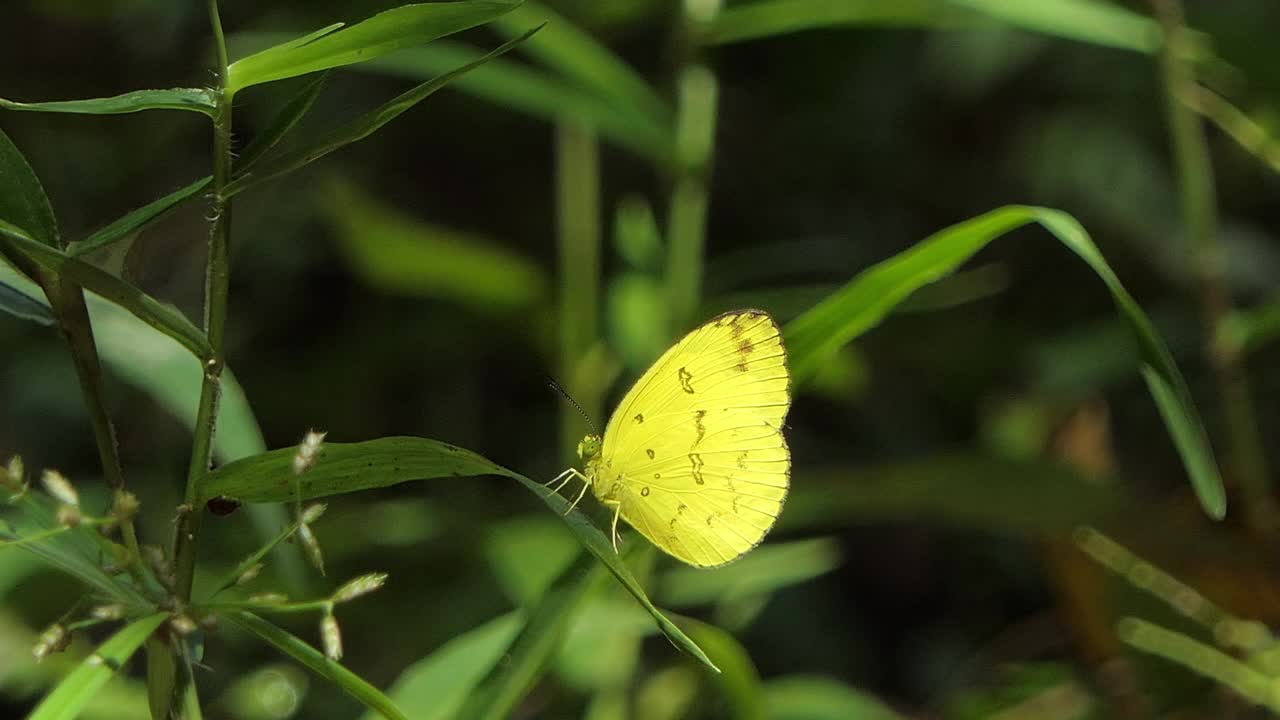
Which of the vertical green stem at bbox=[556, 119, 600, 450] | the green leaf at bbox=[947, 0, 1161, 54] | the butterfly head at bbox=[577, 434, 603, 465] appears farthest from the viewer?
the vertical green stem at bbox=[556, 119, 600, 450]

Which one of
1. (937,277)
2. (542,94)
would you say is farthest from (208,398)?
(542,94)

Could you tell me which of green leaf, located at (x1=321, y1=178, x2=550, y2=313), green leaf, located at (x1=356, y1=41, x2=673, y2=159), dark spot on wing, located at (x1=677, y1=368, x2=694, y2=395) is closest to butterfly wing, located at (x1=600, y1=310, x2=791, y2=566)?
dark spot on wing, located at (x1=677, y1=368, x2=694, y2=395)

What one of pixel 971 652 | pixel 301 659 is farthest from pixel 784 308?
pixel 971 652

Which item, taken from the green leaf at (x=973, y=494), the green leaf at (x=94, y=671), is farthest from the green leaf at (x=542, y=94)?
the green leaf at (x=94, y=671)

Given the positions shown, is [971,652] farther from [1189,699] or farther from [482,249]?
[482,249]

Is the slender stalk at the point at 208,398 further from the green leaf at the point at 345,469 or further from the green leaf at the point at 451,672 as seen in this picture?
the green leaf at the point at 451,672

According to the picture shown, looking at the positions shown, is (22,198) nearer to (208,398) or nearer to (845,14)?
(208,398)

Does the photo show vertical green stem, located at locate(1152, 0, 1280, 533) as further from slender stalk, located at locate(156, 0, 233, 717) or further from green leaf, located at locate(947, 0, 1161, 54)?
slender stalk, located at locate(156, 0, 233, 717)

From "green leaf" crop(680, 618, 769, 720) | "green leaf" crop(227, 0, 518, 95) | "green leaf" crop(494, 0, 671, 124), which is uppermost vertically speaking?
"green leaf" crop(494, 0, 671, 124)
